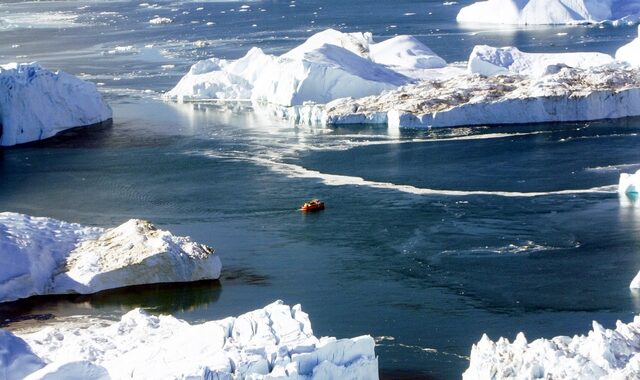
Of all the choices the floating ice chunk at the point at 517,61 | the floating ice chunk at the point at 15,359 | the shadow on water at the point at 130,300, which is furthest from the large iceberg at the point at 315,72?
the floating ice chunk at the point at 15,359

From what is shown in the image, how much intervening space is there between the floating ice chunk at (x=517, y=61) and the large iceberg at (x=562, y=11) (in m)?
18.6

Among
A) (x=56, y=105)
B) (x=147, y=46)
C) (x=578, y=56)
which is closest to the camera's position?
(x=56, y=105)

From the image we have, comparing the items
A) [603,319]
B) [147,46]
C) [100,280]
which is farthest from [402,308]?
[147,46]

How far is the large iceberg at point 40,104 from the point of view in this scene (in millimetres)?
42844

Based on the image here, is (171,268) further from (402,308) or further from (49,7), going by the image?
(49,7)

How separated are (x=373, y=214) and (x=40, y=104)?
18385 millimetres

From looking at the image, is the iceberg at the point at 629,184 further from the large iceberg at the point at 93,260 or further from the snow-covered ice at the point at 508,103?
the large iceberg at the point at 93,260

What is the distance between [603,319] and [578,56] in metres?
29.9

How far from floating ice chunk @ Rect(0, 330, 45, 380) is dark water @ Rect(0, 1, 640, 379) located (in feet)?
19.2

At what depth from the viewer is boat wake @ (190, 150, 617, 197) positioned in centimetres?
3297

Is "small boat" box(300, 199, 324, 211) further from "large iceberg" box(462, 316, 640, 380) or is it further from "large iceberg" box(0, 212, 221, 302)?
"large iceberg" box(462, 316, 640, 380)

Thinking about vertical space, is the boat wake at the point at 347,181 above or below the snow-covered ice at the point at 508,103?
below

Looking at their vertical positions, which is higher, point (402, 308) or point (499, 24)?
point (499, 24)

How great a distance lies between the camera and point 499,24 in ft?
243
